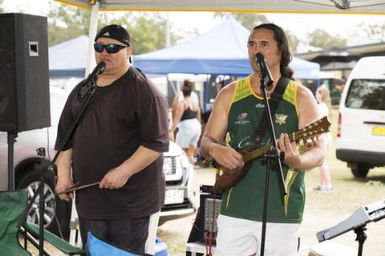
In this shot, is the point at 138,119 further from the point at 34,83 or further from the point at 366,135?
the point at 366,135

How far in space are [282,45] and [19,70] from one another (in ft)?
6.01

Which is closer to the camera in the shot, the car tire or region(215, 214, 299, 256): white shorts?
region(215, 214, 299, 256): white shorts

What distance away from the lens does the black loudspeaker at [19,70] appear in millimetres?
4238

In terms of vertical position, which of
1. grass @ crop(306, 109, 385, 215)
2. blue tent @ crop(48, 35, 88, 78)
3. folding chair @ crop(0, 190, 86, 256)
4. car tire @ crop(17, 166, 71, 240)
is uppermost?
blue tent @ crop(48, 35, 88, 78)

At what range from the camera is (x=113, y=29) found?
3705mm

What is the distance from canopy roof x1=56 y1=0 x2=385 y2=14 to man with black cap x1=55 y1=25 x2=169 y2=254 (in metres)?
1.45

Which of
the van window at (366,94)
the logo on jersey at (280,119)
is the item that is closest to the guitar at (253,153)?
the logo on jersey at (280,119)

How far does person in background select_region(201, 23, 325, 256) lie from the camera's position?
3.10 meters

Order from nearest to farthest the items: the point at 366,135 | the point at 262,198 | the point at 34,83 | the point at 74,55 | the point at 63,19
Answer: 1. the point at 262,198
2. the point at 34,83
3. the point at 366,135
4. the point at 74,55
5. the point at 63,19

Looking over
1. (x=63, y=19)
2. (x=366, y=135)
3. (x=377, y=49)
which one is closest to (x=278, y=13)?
(x=366, y=135)

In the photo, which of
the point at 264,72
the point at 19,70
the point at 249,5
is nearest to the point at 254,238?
the point at 264,72

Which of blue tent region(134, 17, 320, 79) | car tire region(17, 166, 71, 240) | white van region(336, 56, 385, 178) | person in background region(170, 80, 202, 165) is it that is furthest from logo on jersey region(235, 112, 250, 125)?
blue tent region(134, 17, 320, 79)

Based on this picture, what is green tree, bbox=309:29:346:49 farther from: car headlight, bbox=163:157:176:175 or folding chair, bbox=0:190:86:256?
folding chair, bbox=0:190:86:256

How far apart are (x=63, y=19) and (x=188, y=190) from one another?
55.2 metres
